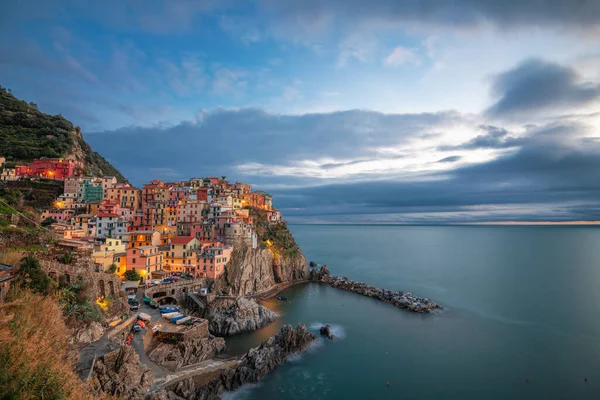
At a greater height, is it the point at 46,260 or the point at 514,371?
the point at 46,260

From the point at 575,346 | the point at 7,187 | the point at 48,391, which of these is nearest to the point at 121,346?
the point at 48,391

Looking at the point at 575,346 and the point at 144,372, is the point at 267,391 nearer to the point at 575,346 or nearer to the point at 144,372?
the point at 144,372

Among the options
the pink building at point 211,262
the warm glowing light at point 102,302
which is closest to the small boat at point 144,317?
the warm glowing light at point 102,302

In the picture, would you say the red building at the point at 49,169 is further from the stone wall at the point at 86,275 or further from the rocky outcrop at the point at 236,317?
the rocky outcrop at the point at 236,317

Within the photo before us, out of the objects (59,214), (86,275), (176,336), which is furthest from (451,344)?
(59,214)

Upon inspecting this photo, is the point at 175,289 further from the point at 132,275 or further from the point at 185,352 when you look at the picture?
the point at 185,352

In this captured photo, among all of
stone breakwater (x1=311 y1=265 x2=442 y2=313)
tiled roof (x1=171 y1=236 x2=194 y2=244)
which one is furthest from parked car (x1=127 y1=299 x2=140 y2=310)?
stone breakwater (x1=311 y1=265 x2=442 y2=313)

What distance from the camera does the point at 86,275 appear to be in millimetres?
27266

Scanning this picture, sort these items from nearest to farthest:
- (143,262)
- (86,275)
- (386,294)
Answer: (86,275), (143,262), (386,294)

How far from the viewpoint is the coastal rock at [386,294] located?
48.8 m

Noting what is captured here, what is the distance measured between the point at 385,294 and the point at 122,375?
144 ft

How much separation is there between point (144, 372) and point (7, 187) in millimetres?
52359

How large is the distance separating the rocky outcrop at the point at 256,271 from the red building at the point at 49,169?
133 ft

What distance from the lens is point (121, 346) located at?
2161 centimetres
